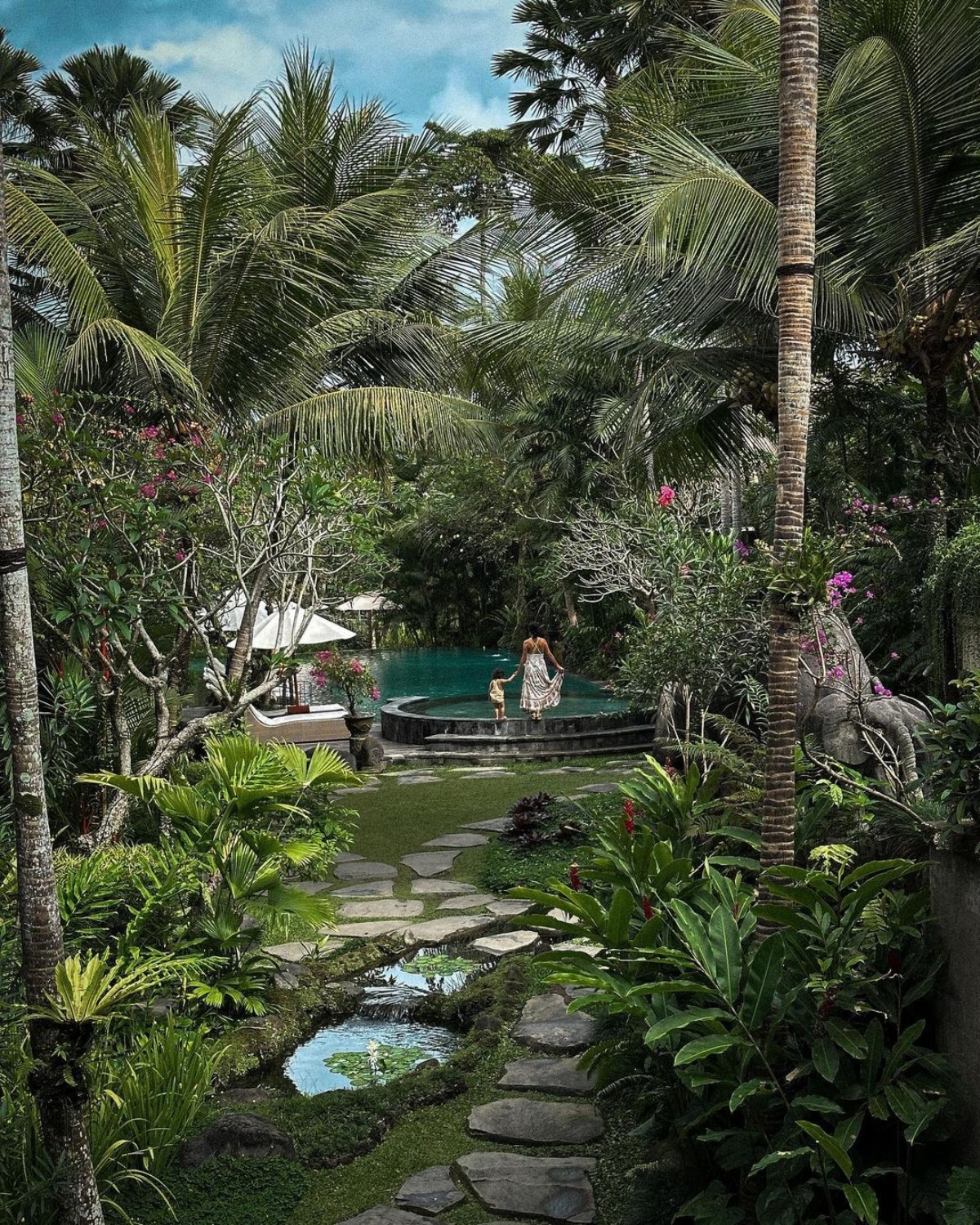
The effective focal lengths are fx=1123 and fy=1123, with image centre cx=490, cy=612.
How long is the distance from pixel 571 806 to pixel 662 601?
203 centimetres

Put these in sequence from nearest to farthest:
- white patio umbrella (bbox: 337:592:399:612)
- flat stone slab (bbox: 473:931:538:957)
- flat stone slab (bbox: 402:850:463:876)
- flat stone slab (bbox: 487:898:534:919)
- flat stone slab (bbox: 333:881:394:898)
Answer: flat stone slab (bbox: 473:931:538:957) → flat stone slab (bbox: 487:898:534:919) → flat stone slab (bbox: 333:881:394:898) → flat stone slab (bbox: 402:850:463:876) → white patio umbrella (bbox: 337:592:399:612)

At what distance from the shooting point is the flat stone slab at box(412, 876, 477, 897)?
24.1 ft

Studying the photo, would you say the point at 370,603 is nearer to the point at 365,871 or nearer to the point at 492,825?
the point at 492,825

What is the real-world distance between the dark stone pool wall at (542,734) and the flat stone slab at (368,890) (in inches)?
243

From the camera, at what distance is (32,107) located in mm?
19875

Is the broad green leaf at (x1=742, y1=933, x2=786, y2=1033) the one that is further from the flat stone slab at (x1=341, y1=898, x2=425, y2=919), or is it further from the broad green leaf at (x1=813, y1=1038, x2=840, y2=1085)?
the flat stone slab at (x1=341, y1=898, x2=425, y2=919)

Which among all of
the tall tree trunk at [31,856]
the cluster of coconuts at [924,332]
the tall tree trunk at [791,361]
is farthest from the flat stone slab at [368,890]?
the cluster of coconuts at [924,332]

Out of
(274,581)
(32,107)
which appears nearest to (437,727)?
(274,581)

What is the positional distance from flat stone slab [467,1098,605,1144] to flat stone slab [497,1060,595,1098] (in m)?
0.09

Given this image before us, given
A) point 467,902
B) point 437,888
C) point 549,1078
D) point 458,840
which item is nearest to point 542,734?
point 458,840

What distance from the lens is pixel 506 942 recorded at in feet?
20.9

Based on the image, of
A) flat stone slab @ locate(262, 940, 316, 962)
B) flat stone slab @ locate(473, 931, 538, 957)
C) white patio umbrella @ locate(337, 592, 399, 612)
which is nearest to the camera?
Result: flat stone slab @ locate(262, 940, 316, 962)

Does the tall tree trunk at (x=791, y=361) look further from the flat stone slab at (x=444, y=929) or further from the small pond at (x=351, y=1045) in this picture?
the flat stone slab at (x=444, y=929)

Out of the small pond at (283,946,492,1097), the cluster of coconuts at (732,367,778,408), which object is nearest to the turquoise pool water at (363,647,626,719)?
the cluster of coconuts at (732,367,778,408)
